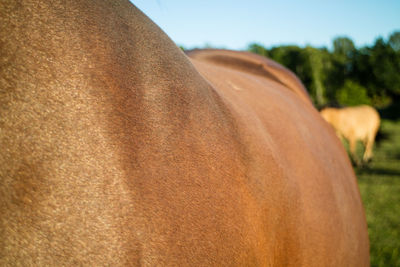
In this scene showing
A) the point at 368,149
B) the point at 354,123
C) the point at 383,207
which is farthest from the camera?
the point at 368,149

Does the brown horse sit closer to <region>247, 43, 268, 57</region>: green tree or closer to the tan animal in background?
the tan animal in background

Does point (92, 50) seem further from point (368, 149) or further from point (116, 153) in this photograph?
point (368, 149)

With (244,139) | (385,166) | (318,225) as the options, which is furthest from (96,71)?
(385,166)

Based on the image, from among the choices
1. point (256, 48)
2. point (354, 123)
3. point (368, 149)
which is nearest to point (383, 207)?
point (354, 123)

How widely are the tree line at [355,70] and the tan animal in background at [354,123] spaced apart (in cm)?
2622

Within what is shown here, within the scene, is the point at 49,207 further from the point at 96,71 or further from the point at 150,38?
the point at 150,38

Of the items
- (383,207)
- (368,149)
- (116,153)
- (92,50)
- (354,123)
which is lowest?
(383,207)

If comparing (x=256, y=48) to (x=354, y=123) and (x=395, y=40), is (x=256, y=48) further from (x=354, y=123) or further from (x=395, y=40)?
(x=354, y=123)

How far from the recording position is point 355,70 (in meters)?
44.5

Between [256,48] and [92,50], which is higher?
[256,48]

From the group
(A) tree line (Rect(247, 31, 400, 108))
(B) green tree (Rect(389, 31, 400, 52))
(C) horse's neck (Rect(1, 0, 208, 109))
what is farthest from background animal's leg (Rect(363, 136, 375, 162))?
(B) green tree (Rect(389, 31, 400, 52))

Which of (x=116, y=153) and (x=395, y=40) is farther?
(x=395, y=40)

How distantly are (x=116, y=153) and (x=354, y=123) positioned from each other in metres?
13.0

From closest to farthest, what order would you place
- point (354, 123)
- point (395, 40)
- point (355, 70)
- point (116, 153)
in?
1. point (116, 153)
2. point (354, 123)
3. point (355, 70)
4. point (395, 40)
